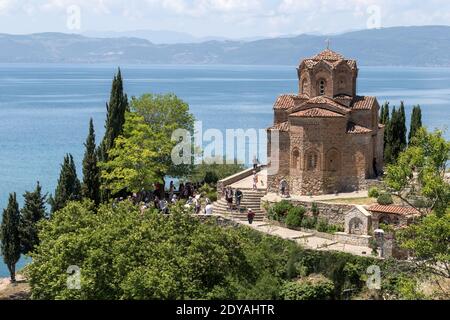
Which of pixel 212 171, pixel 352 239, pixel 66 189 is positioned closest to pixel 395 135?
pixel 212 171

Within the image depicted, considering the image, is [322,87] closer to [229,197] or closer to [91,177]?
[229,197]

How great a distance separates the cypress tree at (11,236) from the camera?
142 ft

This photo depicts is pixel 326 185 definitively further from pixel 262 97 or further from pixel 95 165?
pixel 262 97

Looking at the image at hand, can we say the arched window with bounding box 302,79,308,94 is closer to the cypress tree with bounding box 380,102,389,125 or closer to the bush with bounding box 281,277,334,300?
the cypress tree with bounding box 380,102,389,125

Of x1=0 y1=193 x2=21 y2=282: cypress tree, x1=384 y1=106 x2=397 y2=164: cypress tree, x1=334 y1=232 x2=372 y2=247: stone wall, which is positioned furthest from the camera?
x1=384 y1=106 x2=397 y2=164: cypress tree

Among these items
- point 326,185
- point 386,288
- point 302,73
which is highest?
point 302,73

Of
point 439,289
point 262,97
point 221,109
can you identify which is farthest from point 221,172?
point 262,97

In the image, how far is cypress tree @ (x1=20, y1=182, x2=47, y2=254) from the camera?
144 ft

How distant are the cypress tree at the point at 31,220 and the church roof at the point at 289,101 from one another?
584 inches

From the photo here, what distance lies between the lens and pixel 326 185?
137ft

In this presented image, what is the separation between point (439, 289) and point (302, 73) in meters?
17.1

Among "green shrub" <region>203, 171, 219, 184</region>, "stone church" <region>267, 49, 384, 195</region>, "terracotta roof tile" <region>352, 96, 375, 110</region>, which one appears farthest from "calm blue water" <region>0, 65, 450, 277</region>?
"terracotta roof tile" <region>352, 96, 375, 110</region>

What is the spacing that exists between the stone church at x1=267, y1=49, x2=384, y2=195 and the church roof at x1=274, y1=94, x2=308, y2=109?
0.06 meters

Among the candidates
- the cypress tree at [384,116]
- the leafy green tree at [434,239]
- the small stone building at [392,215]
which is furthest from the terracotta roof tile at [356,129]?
the leafy green tree at [434,239]
